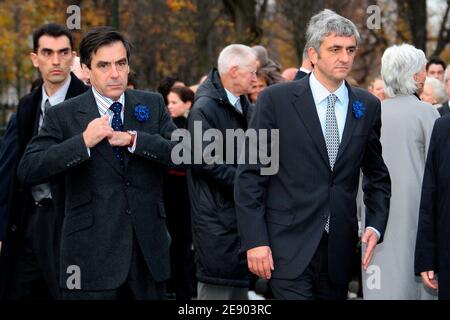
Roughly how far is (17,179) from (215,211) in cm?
170

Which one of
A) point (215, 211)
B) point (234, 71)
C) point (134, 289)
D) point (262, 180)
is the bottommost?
point (134, 289)

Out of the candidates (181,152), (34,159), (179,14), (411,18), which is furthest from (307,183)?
(179,14)

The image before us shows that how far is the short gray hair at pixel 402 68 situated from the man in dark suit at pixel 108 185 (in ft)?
7.66

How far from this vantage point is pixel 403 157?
7.73 m

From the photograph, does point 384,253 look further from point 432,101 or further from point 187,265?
point 187,265

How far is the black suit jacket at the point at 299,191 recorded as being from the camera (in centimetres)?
602

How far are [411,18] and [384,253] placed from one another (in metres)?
21.7

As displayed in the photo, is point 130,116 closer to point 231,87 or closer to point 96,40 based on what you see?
point 96,40

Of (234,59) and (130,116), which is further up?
(234,59)

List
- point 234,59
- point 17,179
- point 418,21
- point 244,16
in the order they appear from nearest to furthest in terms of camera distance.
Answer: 1. point 17,179
2. point 234,59
3. point 244,16
4. point 418,21

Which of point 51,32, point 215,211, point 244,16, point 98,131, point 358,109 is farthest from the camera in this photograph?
point 244,16

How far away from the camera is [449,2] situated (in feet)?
94.6

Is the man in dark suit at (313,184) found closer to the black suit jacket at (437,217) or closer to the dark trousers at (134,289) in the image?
the black suit jacket at (437,217)

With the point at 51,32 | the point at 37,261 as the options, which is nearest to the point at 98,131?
the point at 37,261
